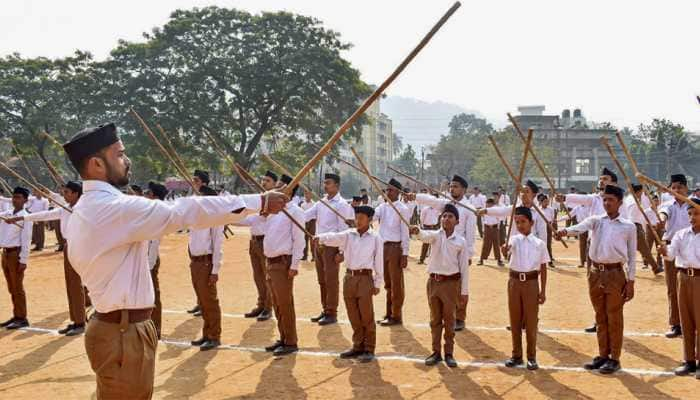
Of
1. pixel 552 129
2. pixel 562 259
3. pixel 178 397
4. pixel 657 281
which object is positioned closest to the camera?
pixel 178 397

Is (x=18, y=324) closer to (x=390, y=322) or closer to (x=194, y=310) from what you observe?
(x=194, y=310)

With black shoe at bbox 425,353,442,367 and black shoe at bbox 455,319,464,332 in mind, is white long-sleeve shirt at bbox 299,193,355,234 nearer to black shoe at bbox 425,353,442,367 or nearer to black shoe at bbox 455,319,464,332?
black shoe at bbox 455,319,464,332

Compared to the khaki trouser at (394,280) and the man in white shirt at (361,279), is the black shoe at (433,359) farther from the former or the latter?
the khaki trouser at (394,280)

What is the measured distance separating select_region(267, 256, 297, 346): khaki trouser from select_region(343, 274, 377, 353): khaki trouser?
0.86 meters

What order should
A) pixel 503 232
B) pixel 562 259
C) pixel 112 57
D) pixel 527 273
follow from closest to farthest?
pixel 527 273 → pixel 562 259 → pixel 503 232 → pixel 112 57

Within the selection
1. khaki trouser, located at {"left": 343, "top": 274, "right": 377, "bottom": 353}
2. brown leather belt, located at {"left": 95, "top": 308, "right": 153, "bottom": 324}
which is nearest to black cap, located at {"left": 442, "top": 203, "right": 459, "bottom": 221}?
khaki trouser, located at {"left": 343, "top": 274, "right": 377, "bottom": 353}

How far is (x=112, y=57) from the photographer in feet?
122

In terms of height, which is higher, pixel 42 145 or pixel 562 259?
pixel 42 145

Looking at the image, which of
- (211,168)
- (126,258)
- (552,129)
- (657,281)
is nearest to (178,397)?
(126,258)

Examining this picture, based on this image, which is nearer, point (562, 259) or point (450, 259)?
point (450, 259)

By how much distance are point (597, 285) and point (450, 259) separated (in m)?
1.92

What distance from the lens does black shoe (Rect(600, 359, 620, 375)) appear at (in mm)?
7723

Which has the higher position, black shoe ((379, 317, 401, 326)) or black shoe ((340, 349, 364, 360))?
black shoe ((340, 349, 364, 360))

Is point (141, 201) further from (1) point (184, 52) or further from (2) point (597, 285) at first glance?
(1) point (184, 52)
